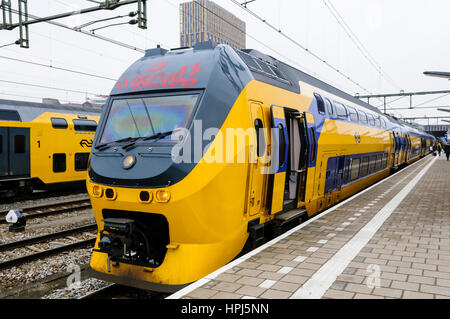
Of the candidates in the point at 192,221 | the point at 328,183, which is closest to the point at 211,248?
the point at 192,221

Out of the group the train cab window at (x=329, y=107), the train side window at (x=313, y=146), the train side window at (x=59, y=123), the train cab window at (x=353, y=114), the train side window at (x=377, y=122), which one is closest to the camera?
the train side window at (x=313, y=146)

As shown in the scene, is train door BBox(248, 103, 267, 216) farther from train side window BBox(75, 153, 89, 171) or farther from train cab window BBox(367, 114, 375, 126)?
train side window BBox(75, 153, 89, 171)

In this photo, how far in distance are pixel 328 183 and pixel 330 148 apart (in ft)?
2.77

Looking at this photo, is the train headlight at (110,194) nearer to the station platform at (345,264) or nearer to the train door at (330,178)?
the station platform at (345,264)

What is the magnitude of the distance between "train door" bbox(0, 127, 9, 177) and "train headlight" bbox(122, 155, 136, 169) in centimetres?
1017

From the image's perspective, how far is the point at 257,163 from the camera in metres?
5.52

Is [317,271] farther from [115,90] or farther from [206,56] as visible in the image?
[115,90]

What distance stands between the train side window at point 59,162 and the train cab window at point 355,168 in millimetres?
10912

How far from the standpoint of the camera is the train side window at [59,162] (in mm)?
14563

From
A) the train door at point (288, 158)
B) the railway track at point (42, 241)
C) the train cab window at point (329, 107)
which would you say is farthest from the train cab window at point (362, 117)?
the railway track at point (42, 241)

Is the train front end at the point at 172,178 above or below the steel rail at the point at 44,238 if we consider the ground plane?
above

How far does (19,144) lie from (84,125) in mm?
2832

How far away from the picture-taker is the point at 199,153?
4.73m

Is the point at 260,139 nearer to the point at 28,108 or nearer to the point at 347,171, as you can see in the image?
the point at 347,171
